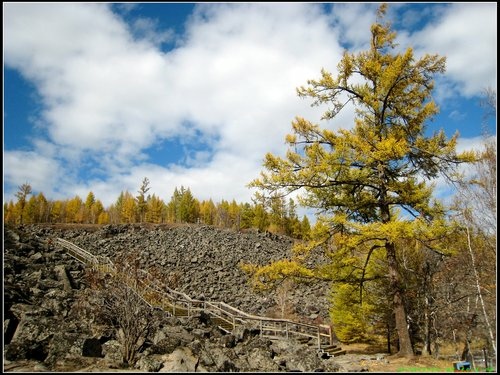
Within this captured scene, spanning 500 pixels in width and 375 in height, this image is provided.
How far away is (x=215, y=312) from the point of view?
23.1m

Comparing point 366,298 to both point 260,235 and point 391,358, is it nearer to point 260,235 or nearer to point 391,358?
point 391,358

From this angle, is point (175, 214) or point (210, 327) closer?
point (210, 327)

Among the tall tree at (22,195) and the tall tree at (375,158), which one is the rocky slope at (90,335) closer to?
the tall tree at (375,158)

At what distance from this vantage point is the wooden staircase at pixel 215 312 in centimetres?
1449

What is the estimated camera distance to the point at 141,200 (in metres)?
80.1

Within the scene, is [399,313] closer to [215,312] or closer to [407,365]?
[407,365]

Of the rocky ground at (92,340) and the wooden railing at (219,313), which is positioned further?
the wooden railing at (219,313)

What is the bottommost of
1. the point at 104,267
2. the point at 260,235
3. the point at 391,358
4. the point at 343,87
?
the point at 391,358

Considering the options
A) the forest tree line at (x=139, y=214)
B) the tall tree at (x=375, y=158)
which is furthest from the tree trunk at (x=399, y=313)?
the forest tree line at (x=139, y=214)

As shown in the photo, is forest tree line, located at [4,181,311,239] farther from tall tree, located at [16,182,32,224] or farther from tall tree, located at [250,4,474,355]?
tall tree, located at [250,4,474,355]

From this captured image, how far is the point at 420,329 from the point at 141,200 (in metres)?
70.8

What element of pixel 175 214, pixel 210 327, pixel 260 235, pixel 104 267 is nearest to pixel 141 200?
pixel 175 214

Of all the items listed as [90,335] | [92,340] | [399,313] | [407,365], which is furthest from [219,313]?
[407,365]

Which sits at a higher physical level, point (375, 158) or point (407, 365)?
point (375, 158)
